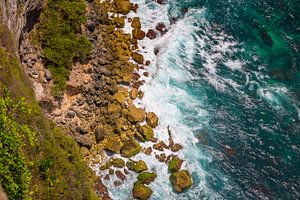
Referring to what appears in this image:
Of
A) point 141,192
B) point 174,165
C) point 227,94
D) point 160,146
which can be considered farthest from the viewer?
point 227,94

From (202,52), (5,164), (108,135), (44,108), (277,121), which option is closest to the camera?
(5,164)

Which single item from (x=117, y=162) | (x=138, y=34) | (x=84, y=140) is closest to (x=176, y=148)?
(x=117, y=162)

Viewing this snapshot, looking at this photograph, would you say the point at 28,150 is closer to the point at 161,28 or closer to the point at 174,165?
the point at 174,165

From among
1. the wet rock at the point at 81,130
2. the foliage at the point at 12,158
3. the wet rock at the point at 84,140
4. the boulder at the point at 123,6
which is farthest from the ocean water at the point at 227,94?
the foliage at the point at 12,158

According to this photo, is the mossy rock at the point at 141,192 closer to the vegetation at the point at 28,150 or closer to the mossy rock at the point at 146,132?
the mossy rock at the point at 146,132

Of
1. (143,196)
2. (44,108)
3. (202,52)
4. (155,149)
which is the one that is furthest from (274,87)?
(44,108)

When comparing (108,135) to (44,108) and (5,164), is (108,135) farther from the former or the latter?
(5,164)

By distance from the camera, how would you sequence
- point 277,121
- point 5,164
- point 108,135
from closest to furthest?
point 5,164 < point 108,135 < point 277,121
